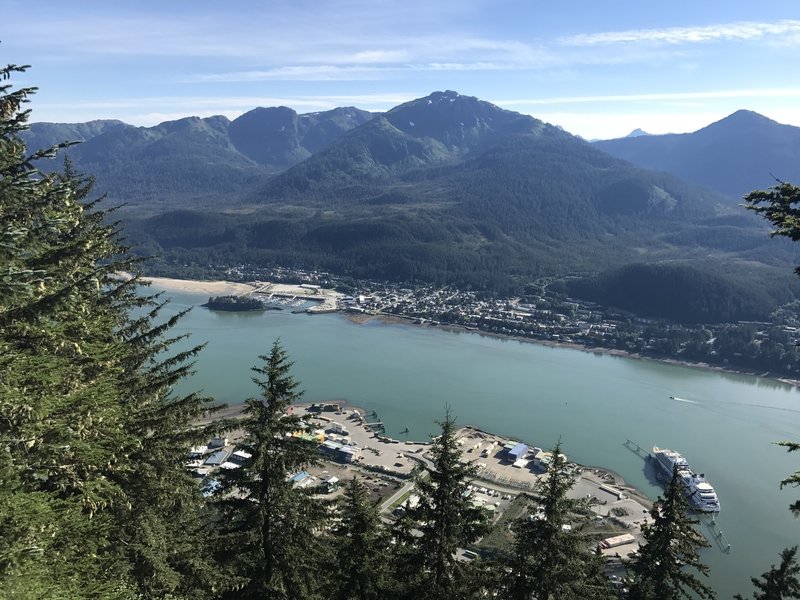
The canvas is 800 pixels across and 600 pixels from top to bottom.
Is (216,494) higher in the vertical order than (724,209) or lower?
lower

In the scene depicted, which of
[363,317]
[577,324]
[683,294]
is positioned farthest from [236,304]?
[683,294]

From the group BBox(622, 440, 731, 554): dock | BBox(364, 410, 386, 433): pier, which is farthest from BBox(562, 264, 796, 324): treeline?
BBox(622, 440, 731, 554): dock

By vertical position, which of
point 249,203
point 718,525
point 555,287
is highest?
point 249,203

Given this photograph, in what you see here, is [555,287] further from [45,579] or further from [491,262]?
[45,579]

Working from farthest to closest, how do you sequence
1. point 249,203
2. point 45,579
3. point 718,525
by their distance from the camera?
1. point 249,203
2. point 718,525
3. point 45,579

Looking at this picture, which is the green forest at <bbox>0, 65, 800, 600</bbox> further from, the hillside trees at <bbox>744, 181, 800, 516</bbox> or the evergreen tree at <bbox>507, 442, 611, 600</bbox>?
the hillside trees at <bbox>744, 181, 800, 516</bbox>

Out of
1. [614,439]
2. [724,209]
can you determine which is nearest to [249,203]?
[724,209]
